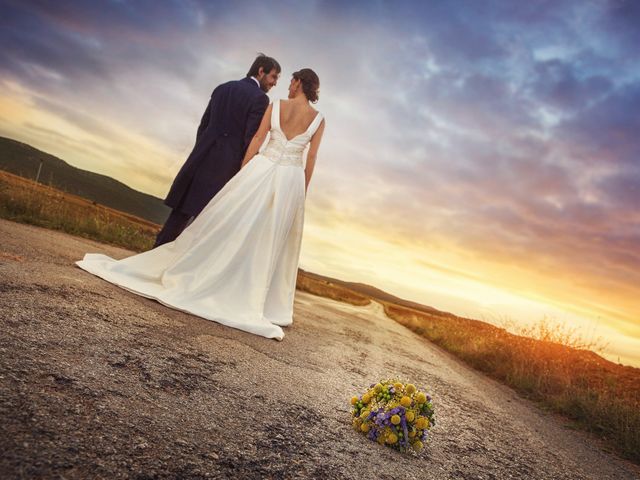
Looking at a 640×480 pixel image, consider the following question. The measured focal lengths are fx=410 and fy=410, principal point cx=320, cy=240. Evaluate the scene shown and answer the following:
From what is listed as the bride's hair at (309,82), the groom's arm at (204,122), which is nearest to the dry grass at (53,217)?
the groom's arm at (204,122)

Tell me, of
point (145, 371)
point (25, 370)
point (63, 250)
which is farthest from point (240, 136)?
point (25, 370)

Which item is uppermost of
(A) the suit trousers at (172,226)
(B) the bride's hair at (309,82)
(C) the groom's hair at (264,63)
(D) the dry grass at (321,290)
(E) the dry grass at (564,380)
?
(C) the groom's hair at (264,63)

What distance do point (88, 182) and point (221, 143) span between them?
173 meters

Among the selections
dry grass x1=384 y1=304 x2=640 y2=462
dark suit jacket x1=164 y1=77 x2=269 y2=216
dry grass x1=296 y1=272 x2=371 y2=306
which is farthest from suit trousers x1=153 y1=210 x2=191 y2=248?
dry grass x1=296 y1=272 x2=371 y2=306

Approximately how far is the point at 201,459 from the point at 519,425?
347cm

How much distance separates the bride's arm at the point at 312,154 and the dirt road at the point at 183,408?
2127 mm

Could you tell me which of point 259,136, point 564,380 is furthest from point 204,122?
point 564,380

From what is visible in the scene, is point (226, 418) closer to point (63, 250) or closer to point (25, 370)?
point (25, 370)

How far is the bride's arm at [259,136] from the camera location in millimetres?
4805

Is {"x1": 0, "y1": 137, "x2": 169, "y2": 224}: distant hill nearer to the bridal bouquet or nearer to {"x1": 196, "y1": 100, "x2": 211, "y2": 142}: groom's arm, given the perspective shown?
{"x1": 196, "y1": 100, "x2": 211, "y2": 142}: groom's arm

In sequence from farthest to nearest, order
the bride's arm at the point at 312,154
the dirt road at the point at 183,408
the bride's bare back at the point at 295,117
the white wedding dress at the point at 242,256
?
the bride's arm at the point at 312,154 → the bride's bare back at the point at 295,117 → the white wedding dress at the point at 242,256 → the dirt road at the point at 183,408

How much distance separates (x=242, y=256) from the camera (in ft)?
14.9

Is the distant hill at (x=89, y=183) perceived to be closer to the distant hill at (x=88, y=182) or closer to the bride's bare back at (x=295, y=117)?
the distant hill at (x=88, y=182)

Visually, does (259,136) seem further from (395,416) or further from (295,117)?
(395,416)
